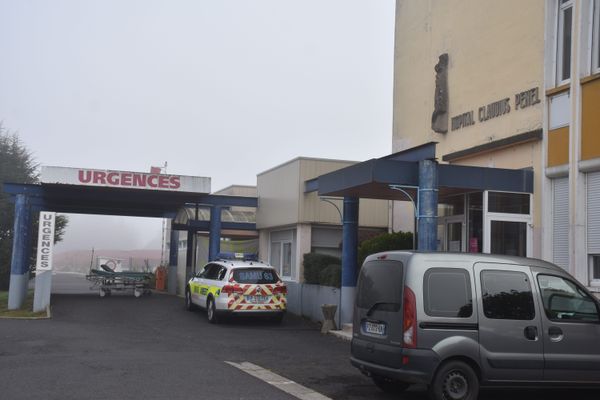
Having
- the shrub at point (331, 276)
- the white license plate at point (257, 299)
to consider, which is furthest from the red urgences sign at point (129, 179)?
the white license plate at point (257, 299)

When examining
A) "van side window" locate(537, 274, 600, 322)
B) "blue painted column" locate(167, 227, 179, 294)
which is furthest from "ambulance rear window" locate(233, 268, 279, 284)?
"blue painted column" locate(167, 227, 179, 294)

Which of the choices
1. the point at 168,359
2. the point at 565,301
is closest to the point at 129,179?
the point at 168,359

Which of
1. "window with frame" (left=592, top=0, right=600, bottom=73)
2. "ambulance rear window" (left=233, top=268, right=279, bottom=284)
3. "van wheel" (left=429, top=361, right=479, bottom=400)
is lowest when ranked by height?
"van wheel" (left=429, top=361, right=479, bottom=400)

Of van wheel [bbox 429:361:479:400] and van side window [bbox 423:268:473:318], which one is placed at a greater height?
van side window [bbox 423:268:473:318]

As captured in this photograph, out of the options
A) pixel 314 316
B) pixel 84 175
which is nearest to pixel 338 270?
pixel 314 316

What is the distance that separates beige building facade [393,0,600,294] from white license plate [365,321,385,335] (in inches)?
212

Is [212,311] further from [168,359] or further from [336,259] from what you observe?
[168,359]

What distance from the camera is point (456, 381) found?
26.8 ft

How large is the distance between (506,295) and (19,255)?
18553 millimetres

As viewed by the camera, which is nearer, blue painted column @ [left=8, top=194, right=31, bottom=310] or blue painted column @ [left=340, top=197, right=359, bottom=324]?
blue painted column @ [left=340, top=197, right=359, bottom=324]

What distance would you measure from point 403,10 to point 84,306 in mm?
14029

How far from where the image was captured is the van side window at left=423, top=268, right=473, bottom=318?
26.9ft

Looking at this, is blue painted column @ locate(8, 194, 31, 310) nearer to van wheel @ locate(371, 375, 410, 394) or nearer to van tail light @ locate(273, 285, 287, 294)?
van tail light @ locate(273, 285, 287, 294)

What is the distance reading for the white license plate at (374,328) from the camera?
8.59m
